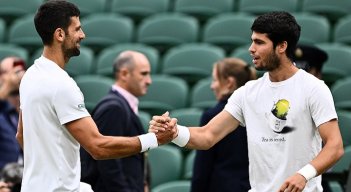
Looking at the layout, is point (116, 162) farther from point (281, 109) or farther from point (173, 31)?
point (173, 31)

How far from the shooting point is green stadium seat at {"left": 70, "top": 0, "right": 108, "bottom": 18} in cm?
1185

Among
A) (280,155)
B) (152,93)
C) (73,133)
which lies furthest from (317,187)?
(152,93)

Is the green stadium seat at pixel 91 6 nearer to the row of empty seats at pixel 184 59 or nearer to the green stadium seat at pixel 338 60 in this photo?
the row of empty seats at pixel 184 59

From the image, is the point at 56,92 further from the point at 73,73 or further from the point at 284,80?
the point at 73,73

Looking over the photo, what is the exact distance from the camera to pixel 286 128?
5.54 m

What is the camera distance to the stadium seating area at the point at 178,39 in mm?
9727

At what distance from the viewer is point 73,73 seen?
10.6 metres

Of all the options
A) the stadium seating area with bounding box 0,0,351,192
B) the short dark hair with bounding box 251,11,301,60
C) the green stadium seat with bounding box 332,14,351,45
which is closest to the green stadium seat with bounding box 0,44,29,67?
the stadium seating area with bounding box 0,0,351,192

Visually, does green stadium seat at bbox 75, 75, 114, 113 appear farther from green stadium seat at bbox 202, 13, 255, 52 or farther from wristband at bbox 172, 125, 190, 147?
wristband at bbox 172, 125, 190, 147

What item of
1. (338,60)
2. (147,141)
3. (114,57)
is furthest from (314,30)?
(147,141)

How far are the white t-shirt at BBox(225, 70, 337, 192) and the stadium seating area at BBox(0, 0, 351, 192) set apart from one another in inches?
128

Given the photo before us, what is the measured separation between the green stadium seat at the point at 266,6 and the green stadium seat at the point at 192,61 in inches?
38.3

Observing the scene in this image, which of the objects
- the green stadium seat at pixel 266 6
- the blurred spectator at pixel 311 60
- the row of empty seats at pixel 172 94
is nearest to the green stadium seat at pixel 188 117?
the row of empty seats at pixel 172 94

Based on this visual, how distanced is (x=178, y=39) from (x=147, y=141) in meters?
5.52
